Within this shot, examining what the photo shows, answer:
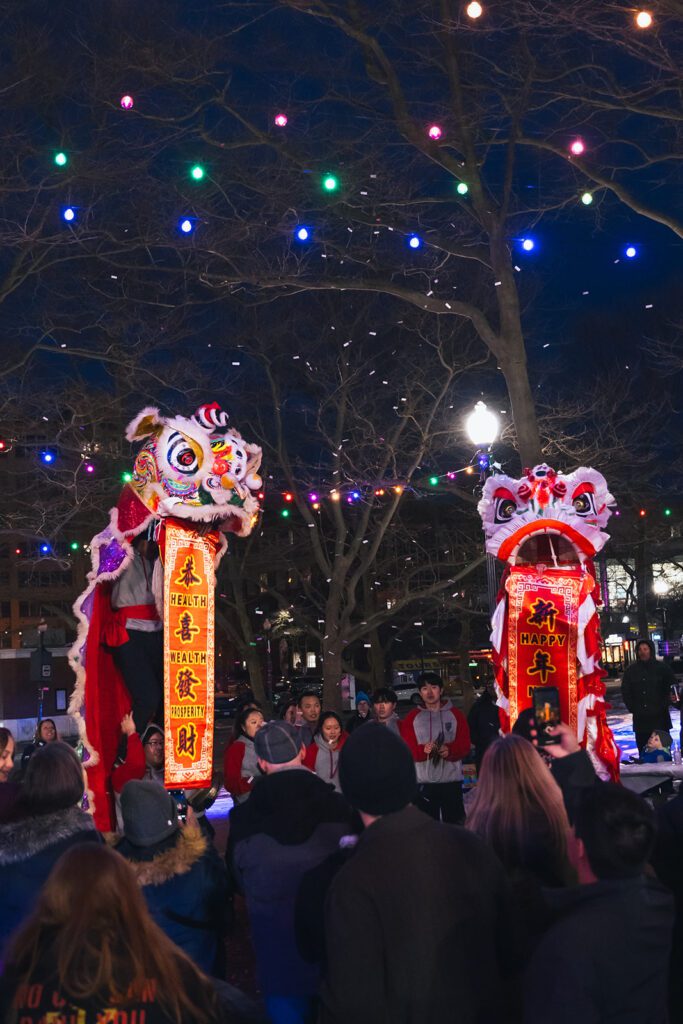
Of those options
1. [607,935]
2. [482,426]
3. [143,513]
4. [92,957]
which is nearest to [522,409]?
[482,426]

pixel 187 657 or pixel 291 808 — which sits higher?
pixel 187 657

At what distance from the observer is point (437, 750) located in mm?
9836

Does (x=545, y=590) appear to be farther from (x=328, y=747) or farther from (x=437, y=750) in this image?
(x=328, y=747)

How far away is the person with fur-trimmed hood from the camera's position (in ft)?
14.3

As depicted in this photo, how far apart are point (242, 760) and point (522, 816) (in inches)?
192

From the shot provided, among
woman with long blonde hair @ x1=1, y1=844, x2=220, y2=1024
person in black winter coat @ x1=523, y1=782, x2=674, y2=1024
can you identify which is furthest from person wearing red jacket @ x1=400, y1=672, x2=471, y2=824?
woman with long blonde hair @ x1=1, y1=844, x2=220, y2=1024

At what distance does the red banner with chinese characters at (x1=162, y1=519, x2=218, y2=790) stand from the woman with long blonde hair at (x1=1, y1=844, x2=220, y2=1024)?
21.9 ft

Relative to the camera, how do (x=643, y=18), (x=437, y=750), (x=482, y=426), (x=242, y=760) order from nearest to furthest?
(x=242, y=760) < (x=437, y=750) < (x=643, y=18) < (x=482, y=426)

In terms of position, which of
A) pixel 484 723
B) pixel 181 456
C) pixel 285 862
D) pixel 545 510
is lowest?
pixel 285 862

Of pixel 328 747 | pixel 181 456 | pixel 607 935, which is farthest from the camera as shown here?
pixel 181 456

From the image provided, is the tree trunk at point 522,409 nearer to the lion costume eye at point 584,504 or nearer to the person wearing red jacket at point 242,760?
the lion costume eye at point 584,504

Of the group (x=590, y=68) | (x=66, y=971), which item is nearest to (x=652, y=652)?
(x=590, y=68)

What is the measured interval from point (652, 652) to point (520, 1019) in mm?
11298

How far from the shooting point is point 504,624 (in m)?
11.6
